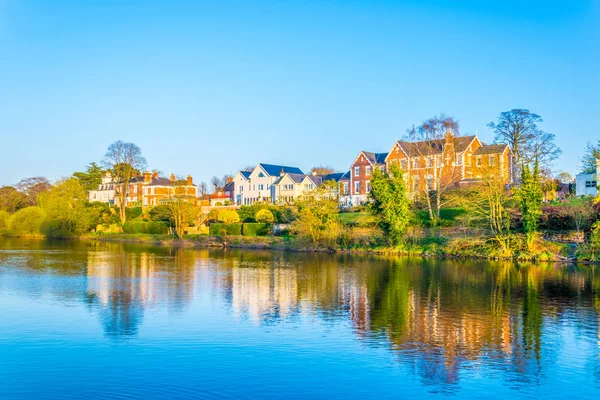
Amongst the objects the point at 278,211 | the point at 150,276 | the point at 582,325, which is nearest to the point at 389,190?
the point at 278,211

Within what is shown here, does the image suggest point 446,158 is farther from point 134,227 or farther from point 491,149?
point 134,227

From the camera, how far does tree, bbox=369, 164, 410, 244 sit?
49312mm

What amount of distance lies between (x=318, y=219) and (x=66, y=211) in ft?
134

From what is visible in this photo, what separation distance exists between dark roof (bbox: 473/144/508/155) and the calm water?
35239mm

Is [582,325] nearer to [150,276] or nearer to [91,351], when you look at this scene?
[91,351]

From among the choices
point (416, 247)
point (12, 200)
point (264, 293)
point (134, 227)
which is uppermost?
point (12, 200)

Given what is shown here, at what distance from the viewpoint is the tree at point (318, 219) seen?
174ft

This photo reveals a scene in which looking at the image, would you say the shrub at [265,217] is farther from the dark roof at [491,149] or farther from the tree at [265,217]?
the dark roof at [491,149]

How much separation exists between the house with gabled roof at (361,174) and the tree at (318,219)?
21279mm

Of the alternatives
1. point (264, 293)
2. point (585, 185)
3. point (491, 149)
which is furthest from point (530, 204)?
point (264, 293)

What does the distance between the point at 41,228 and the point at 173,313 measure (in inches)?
2605

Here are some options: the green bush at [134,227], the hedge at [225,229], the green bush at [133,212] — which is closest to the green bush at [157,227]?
the green bush at [134,227]

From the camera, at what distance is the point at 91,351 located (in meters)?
15.8

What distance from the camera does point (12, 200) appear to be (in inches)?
3573
